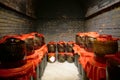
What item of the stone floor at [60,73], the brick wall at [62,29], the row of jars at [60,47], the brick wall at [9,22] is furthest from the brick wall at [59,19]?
the brick wall at [9,22]

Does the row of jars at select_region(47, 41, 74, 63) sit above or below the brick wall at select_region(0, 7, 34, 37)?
below

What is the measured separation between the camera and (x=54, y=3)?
1225 centimetres

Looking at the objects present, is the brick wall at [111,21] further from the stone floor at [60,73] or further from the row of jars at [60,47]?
the row of jars at [60,47]

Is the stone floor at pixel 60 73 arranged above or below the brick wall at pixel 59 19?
below

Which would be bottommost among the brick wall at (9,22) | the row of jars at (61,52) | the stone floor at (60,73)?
the stone floor at (60,73)

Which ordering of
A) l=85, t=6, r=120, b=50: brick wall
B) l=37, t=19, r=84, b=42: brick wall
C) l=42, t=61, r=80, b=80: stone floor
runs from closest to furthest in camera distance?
l=85, t=6, r=120, b=50: brick wall, l=42, t=61, r=80, b=80: stone floor, l=37, t=19, r=84, b=42: brick wall

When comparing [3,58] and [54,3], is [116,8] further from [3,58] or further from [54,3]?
[54,3]

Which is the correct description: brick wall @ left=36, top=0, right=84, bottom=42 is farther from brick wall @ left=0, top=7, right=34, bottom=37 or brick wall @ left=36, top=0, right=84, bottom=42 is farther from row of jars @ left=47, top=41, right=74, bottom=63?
brick wall @ left=0, top=7, right=34, bottom=37

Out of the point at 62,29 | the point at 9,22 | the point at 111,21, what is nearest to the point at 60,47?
the point at 62,29

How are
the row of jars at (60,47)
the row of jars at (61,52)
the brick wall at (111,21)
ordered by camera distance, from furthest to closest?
the row of jars at (60,47)
the row of jars at (61,52)
the brick wall at (111,21)

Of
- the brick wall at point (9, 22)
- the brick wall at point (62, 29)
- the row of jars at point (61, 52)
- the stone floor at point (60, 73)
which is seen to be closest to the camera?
the brick wall at point (9, 22)

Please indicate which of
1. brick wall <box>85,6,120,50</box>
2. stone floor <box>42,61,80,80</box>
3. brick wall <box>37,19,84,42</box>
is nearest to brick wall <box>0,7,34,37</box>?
stone floor <box>42,61,80,80</box>

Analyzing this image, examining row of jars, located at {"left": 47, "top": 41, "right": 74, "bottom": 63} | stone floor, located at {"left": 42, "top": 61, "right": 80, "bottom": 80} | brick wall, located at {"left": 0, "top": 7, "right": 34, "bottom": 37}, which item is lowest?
stone floor, located at {"left": 42, "top": 61, "right": 80, "bottom": 80}

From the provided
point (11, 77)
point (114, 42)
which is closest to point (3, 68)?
point (11, 77)
